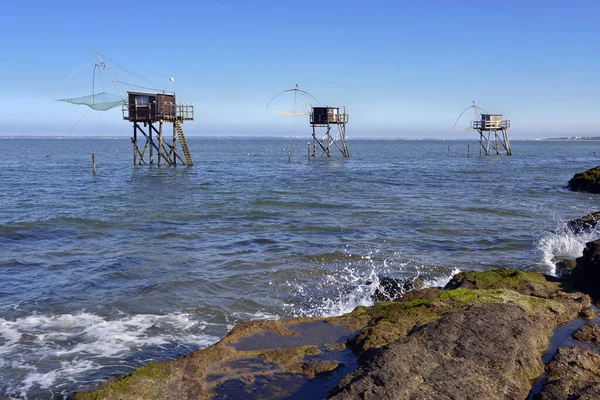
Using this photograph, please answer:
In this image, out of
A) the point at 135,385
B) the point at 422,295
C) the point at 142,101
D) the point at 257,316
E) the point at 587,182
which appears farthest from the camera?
the point at 142,101

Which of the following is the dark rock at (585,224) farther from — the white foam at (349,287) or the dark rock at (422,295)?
the dark rock at (422,295)

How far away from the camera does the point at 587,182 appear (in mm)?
31438

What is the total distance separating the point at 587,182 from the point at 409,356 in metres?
30.2

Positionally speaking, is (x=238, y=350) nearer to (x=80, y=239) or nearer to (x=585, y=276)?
(x=585, y=276)

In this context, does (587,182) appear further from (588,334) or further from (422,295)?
(588,334)

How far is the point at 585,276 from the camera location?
33.8 ft

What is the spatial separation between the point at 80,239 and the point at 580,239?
16329 millimetres

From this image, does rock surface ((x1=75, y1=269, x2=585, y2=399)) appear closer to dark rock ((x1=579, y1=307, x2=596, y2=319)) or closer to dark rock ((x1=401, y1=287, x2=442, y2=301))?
dark rock ((x1=579, y1=307, x2=596, y2=319))

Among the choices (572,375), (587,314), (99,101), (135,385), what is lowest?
(135,385)

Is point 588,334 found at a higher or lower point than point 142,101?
lower

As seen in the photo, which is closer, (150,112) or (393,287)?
(393,287)

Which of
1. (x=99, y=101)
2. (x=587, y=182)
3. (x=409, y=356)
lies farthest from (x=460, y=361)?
(x=99, y=101)

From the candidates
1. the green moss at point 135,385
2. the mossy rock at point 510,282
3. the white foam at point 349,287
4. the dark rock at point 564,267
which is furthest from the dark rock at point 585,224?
the green moss at point 135,385

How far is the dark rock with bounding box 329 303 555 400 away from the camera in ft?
17.9
